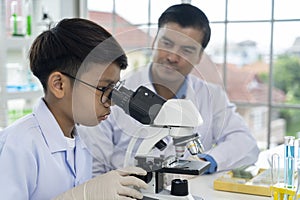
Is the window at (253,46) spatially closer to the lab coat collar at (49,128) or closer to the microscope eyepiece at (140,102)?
the lab coat collar at (49,128)

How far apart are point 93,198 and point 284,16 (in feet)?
6.95

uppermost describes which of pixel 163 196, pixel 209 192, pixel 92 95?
pixel 92 95

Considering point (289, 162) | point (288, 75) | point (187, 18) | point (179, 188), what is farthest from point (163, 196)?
point (288, 75)

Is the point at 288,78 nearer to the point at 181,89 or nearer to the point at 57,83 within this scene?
the point at 181,89

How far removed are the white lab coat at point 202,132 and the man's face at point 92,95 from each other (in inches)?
1.6

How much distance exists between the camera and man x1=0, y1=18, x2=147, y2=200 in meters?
1.05

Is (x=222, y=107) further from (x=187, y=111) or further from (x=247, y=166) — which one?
(x=187, y=111)

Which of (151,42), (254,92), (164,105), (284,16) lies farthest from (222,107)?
(254,92)

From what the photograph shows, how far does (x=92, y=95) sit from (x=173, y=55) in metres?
0.28

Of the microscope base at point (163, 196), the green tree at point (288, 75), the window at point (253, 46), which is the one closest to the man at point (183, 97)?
the microscope base at point (163, 196)

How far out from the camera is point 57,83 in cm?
116

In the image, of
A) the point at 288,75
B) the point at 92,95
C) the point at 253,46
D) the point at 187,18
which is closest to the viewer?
the point at 92,95

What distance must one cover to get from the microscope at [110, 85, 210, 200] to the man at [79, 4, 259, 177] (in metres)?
0.03

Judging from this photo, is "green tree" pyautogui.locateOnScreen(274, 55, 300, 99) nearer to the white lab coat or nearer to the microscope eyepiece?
the white lab coat
